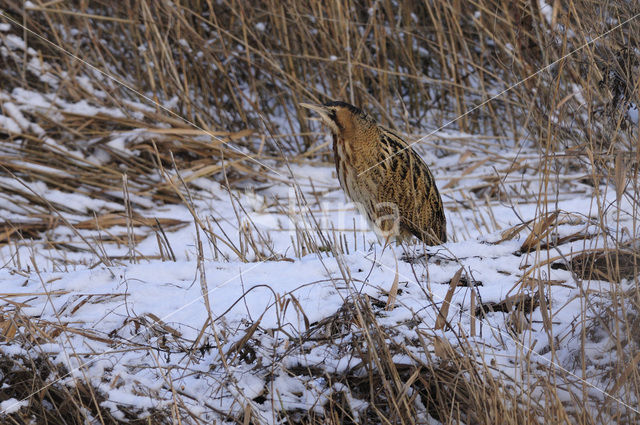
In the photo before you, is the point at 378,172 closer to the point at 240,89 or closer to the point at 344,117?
the point at 344,117

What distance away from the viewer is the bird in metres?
3.04

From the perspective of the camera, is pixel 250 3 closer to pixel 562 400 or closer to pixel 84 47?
pixel 84 47

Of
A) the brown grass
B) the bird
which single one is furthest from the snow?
the bird

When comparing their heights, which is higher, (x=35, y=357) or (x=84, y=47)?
(x=84, y=47)

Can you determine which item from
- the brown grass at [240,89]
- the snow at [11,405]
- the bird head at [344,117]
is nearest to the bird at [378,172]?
the bird head at [344,117]

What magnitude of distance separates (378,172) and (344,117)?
0.26 meters

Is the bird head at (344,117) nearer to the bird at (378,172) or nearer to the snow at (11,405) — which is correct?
the bird at (378,172)

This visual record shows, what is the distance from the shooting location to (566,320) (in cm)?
168

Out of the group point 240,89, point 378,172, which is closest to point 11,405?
point 378,172

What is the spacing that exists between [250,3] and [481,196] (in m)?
1.91

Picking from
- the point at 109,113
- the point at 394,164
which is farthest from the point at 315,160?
the point at 394,164

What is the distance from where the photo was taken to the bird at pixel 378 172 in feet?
9.98

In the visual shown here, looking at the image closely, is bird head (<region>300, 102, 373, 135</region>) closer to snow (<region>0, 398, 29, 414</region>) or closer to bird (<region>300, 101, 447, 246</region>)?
bird (<region>300, 101, 447, 246</region>)

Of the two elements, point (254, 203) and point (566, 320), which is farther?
point (254, 203)
